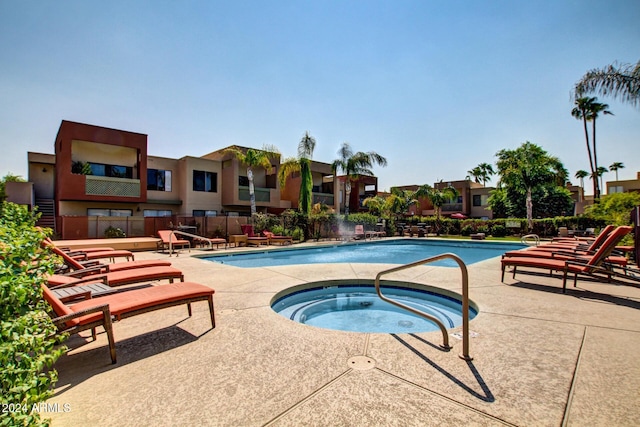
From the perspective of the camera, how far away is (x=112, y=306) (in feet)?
10.3

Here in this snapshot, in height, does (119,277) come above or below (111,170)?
below

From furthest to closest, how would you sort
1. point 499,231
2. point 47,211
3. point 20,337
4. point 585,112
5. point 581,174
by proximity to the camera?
point 581,174 → point 585,112 → point 499,231 → point 47,211 → point 20,337

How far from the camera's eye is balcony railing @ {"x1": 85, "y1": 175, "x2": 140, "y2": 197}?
17.6 metres

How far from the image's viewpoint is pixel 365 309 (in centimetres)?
603

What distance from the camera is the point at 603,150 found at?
33719mm

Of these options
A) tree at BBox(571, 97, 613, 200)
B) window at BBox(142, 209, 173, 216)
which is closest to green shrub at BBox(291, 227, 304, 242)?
window at BBox(142, 209, 173, 216)

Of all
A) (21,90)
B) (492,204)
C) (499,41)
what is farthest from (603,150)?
(21,90)

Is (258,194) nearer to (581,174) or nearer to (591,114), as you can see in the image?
(591,114)

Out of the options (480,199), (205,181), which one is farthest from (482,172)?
(205,181)

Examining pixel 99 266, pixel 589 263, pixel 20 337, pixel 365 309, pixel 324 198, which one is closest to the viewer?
pixel 20 337

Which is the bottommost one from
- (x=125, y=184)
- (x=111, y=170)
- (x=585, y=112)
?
(x=125, y=184)

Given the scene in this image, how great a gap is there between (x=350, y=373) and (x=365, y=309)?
338 centimetres

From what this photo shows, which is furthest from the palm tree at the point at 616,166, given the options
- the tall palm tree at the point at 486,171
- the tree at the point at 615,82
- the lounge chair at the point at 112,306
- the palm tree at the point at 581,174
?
the lounge chair at the point at 112,306

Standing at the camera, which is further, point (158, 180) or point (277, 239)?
point (158, 180)
